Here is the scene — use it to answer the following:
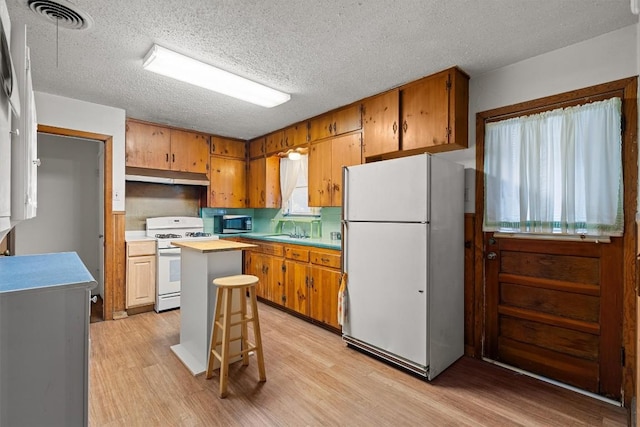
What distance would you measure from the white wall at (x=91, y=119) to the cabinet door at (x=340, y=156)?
253 cm

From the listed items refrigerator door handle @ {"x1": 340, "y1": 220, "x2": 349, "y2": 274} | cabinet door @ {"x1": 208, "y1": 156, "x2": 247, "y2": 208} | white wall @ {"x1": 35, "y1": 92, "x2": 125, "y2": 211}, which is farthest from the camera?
cabinet door @ {"x1": 208, "y1": 156, "x2": 247, "y2": 208}

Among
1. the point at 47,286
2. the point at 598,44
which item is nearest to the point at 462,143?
the point at 598,44

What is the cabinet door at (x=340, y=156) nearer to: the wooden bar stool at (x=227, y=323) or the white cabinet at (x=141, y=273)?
the wooden bar stool at (x=227, y=323)

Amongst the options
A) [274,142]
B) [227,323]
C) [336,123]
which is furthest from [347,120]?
[227,323]

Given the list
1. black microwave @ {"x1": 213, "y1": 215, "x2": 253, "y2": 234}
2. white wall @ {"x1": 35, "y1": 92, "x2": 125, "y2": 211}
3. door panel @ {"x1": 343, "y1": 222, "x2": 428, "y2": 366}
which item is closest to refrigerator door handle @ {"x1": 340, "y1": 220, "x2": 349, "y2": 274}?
door panel @ {"x1": 343, "y1": 222, "x2": 428, "y2": 366}

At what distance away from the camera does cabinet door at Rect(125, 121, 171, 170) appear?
389 centimetres

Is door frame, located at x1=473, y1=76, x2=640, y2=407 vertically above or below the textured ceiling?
below

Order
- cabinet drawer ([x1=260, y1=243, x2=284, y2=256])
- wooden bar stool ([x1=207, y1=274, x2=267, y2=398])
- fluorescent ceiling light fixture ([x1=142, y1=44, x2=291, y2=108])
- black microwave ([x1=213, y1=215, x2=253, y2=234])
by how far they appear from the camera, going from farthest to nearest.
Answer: black microwave ([x1=213, y1=215, x2=253, y2=234]) < cabinet drawer ([x1=260, y1=243, x2=284, y2=256]) < fluorescent ceiling light fixture ([x1=142, y1=44, x2=291, y2=108]) < wooden bar stool ([x1=207, y1=274, x2=267, y2=398])

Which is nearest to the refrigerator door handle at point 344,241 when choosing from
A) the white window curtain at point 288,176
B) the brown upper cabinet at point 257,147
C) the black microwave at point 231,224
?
the white window curtain at point 288,176

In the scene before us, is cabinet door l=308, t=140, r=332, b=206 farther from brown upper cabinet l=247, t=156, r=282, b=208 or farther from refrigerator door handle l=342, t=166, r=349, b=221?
brown upper cabinet l=247, t=156, r=282, b=208

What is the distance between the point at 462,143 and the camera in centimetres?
267

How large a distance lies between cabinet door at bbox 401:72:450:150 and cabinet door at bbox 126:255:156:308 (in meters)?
Result: 3.34

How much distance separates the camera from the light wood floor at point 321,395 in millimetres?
1898

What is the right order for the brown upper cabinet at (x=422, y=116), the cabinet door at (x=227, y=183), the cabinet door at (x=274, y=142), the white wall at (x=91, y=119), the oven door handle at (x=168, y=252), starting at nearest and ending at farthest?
1. the brown upper cabinet at (x=422, y=116)
2. the white wall at (x=91, y=119)
3. the oven door handle at (x=168, y=252)
4. the cabinet door at (x=274, y=142)
5. the cabinet door at (x=227, y=183)
